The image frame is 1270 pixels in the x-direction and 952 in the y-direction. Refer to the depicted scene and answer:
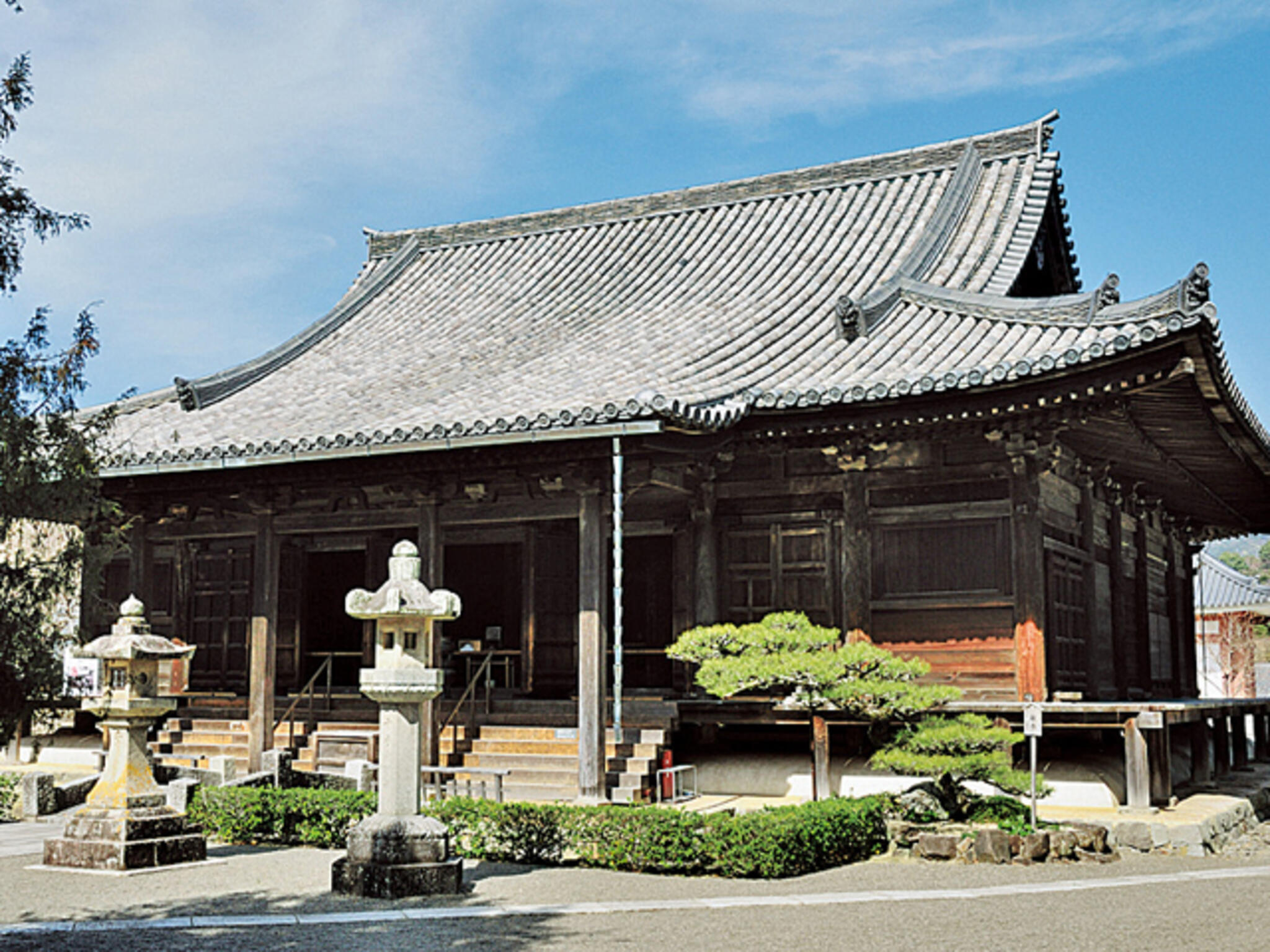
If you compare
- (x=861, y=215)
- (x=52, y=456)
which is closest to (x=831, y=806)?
(x=52, y=456)

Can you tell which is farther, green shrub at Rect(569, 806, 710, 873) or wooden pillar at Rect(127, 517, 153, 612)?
wooden pillar at Rect(127, 517, 153, 612)

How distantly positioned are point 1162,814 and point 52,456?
37.3ft

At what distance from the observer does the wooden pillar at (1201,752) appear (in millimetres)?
17203

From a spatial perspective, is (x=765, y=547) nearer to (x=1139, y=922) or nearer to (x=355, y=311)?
(x=1139, y=922)

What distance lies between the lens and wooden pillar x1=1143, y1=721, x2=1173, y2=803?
13.7m

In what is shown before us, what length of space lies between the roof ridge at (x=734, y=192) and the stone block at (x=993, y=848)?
40.1ft

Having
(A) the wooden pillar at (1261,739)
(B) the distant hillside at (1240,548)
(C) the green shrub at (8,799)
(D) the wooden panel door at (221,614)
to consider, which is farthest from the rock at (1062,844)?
(B) the distant hillside at (1240,548)

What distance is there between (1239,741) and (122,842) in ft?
57.1

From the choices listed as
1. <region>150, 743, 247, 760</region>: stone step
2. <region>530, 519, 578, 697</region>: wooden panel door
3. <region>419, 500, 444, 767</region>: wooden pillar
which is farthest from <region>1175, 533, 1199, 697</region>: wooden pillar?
<region>150, 743, 247, 760</region>: stone step

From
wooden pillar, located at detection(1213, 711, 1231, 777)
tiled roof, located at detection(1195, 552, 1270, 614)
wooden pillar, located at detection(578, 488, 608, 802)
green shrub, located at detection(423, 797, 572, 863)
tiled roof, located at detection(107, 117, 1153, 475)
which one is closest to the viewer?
green shrub, located at detection(423, 797, 572, 863)

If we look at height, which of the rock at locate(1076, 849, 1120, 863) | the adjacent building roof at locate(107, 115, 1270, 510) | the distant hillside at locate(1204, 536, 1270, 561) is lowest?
the rock at locate(1076, 849, 1120, 863)

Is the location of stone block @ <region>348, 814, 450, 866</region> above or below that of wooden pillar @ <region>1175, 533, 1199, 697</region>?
below

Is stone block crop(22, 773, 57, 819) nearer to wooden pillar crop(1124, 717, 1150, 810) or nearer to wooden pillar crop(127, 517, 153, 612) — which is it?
wooden pillar crop(127, 517, 153, 612)

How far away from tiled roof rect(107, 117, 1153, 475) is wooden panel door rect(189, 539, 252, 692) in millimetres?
2453
